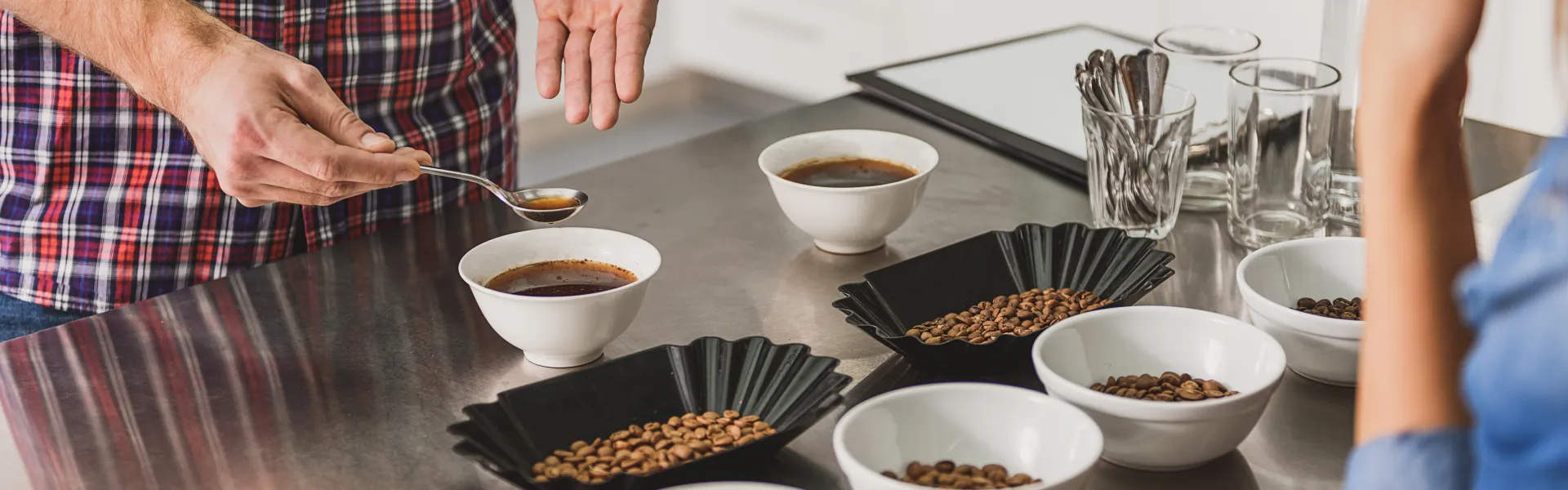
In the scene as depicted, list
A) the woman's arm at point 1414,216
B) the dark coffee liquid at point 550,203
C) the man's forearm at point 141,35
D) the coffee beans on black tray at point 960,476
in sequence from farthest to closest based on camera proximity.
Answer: the dark coffee liquid at point 550,203 → the man's forearm at point 141,35 → the coffee beans on black tray at point 960,476 → the woman's arm at point 1414,216

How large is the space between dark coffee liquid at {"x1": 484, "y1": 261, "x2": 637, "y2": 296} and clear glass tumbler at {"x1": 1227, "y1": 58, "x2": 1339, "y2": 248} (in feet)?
2.10

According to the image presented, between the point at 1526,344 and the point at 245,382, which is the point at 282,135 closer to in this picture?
the point at 245,382

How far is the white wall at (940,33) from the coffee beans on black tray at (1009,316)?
1190 mm

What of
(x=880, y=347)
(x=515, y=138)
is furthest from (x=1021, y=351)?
(x=515, y=138)

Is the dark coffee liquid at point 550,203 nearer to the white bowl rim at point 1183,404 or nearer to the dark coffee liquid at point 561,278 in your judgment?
the dark coffee liquid at point 561,278

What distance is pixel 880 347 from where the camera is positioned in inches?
46.2

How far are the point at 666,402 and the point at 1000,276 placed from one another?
381 mm

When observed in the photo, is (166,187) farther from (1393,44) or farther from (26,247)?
(1393,44)

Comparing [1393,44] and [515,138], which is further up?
[1393,44]

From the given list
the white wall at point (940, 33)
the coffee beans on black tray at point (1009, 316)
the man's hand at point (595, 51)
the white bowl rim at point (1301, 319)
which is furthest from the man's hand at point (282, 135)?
the white wall at point (940, 33)

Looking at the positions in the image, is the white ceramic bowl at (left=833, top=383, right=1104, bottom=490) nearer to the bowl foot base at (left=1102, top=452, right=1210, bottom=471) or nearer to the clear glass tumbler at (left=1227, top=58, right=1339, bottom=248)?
the bowl foot base at (left=1102, top=452, right=1210, bottom=471)

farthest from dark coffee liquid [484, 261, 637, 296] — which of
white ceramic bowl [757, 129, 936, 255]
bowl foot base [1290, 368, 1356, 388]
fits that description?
bowl foot base [1290, 368, 1356, 388]

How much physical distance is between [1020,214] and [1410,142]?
85 centimetres

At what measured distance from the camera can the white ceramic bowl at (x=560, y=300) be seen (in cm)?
108
